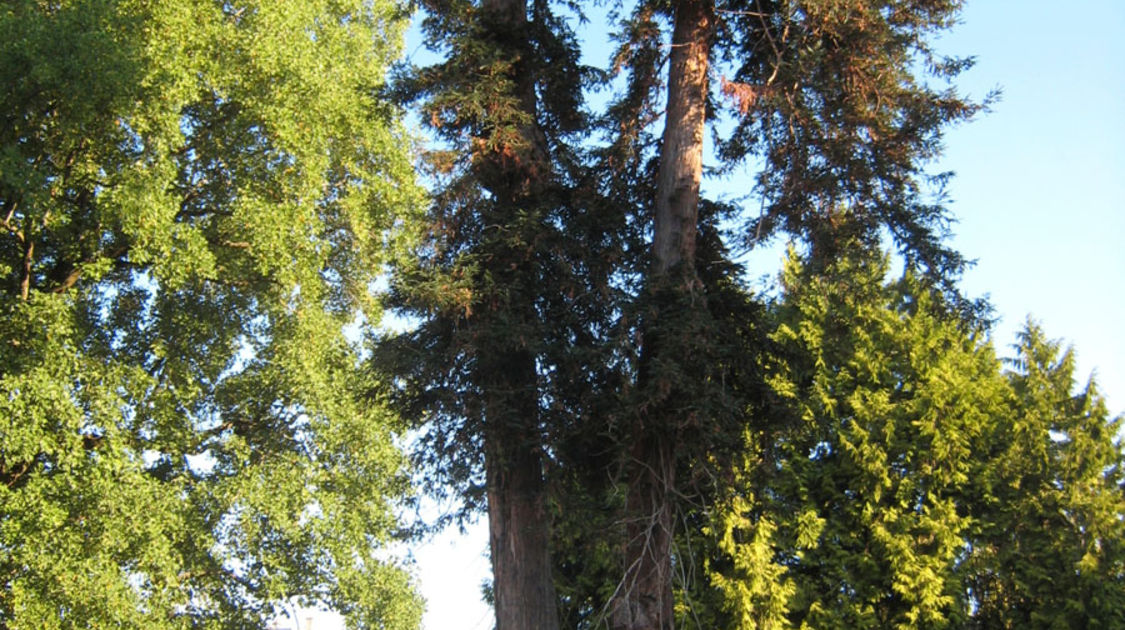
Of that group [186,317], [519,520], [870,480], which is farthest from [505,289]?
[870,480]

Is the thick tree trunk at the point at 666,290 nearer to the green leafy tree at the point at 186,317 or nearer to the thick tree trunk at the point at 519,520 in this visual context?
the thick tree trunk at the point at 519,520

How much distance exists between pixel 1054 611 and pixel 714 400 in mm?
11538

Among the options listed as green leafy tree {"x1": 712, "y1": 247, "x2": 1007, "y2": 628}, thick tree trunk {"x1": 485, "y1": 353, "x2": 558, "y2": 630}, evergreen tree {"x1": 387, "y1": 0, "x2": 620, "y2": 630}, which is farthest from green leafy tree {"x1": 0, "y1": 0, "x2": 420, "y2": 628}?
green leafy tree {"x1": 712, "y1": 247, "x2": 1007, "y2": 628}

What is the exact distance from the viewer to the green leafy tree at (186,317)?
37.7ft

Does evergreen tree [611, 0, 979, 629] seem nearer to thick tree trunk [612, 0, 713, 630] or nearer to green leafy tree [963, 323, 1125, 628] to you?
thick tree trunk [612, 0, 713, 630]

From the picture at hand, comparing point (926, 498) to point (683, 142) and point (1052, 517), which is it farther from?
point (683, 142)

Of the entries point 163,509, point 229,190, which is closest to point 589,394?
point 163,509

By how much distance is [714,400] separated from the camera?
26.3ft

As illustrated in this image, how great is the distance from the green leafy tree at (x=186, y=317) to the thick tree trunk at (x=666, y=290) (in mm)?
3218

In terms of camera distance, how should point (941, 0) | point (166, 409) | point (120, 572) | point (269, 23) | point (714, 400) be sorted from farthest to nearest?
1. point (269, 23)
2. point (166, 409)
3. point (120, 572)
4. point (941, 0)
5. point (714, 400)

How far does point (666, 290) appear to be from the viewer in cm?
838

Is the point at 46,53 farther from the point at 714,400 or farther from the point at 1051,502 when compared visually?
the point at 1051,502

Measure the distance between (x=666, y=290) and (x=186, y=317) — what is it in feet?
25.1

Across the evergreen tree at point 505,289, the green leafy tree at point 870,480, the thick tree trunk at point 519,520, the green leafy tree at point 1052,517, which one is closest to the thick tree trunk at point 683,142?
the evergreen tree at point 505,289
